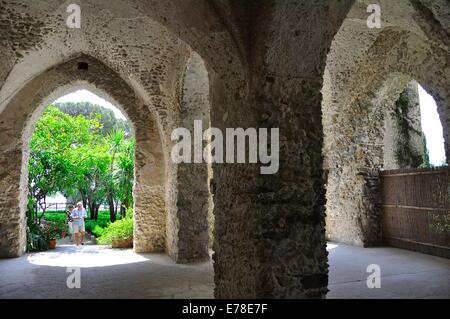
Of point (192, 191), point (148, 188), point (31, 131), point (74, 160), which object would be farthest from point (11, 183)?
point (74, 160)

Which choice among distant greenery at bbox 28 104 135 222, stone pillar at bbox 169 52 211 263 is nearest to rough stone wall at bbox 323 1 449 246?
stone pillar at bbox 169 52 211 263

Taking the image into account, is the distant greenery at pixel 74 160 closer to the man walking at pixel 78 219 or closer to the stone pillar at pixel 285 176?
the man walking at pixel 78 219

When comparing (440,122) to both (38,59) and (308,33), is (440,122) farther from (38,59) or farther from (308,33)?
(38,59)

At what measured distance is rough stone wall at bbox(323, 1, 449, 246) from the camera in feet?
24.2

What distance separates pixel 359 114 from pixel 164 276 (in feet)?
17.6

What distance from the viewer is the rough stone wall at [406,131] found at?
938cm

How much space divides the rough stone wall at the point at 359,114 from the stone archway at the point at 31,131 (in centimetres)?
390

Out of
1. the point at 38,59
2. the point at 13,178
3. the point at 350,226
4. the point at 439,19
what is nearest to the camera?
the point at 439,19

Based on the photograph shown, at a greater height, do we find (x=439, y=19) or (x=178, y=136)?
(x=439, y=19)

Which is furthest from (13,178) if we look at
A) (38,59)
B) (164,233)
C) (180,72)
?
(180,72)

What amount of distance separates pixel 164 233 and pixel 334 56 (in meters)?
5.18

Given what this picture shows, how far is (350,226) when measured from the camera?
26.9 feet

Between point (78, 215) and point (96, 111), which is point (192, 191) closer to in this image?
point (78, 215)

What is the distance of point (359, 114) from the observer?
809 centimetres
